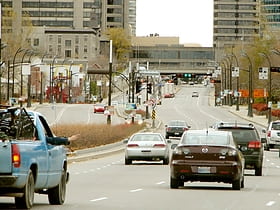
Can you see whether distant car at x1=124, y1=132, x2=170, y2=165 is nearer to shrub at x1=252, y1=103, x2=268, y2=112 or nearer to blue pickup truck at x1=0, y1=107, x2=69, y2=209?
blue pickup truck at x1=0, y1=107, x2=69, y2=209

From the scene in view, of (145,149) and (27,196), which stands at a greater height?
(27,196)

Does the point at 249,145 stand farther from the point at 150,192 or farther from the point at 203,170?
the point at 150,192

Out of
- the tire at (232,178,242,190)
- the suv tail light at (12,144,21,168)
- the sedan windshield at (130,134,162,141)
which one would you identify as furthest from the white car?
the suv tail light at (12,144,21,168)

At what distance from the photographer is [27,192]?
16625 millimetres

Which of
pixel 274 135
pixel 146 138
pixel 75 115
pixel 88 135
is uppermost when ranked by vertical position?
pixel 146 138

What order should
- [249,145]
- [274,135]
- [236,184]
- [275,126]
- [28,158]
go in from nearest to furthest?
[28,158] < [236,184] < [249,145] < [274,135] < [275,126]

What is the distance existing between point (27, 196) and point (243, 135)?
18.4 metres

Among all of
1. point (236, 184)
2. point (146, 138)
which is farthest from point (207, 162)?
point (146, 138)

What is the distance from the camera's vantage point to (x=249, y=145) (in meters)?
33.7

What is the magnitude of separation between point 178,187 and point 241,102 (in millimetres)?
149201

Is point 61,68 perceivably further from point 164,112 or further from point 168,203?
point 168,203

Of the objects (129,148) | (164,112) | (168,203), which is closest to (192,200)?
(168,203)

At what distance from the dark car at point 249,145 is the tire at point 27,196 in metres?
17.3

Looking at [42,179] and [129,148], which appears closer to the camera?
[42,179]
